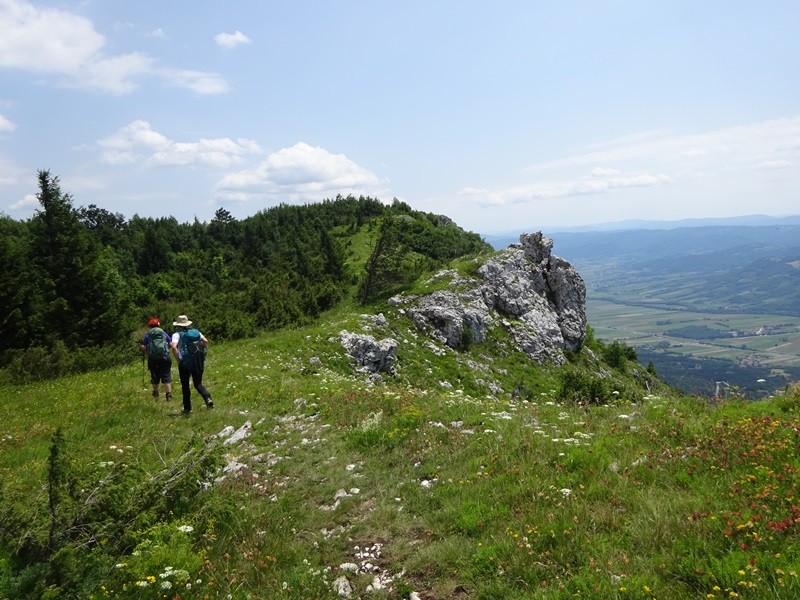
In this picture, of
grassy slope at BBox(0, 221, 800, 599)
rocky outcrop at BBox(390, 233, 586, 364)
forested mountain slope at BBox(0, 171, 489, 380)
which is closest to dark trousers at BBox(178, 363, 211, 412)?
grassy slope at BBox(0, 221, 800, 599)

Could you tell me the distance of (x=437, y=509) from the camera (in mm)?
7695

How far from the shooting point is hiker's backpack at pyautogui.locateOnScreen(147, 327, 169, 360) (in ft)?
52.2

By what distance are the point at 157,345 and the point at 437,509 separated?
12.4m

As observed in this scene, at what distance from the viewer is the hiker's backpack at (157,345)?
15921 mm

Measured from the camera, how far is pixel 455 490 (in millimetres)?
7996

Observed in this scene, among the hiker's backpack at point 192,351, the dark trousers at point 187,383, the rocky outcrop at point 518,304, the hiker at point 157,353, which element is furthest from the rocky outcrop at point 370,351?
the hiker's backpack at point 192,351

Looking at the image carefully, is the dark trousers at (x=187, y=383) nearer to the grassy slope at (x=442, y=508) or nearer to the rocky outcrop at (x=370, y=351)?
the grassy slope at (x=442, y=508)

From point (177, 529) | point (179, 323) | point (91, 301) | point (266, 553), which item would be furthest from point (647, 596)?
point (91, 301)

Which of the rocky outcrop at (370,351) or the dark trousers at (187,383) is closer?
the dark trousers at (187,383)

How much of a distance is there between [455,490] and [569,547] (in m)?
2.45

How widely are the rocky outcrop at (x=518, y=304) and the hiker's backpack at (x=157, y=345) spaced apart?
24490 mm

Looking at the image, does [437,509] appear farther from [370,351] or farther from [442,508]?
[370,351]

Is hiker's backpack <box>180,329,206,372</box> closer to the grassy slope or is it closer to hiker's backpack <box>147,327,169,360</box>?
hiker's backpack <box>147,327,169,360</box>

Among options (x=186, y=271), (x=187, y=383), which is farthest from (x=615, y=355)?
(x=186, y=271)
